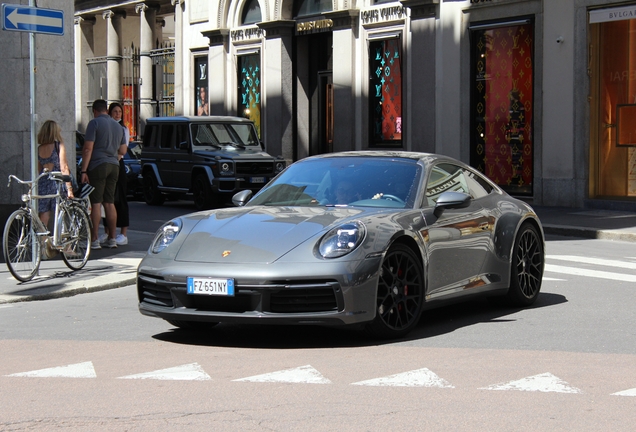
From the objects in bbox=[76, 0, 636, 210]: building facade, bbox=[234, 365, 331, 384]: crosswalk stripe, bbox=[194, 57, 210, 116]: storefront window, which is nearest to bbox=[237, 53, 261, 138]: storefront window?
bbox=[76, 0, 636, 210]: building facade

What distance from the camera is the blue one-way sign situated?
457 inches

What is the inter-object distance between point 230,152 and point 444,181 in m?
14.6

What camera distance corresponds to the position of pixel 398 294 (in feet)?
25.6

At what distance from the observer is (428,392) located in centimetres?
609

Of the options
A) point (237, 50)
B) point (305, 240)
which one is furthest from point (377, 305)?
point (237, 50)

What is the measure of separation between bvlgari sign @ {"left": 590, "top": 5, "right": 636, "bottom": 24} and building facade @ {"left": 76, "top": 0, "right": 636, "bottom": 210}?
2cm

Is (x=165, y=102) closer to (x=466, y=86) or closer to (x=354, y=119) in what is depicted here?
(x=354, y=119)

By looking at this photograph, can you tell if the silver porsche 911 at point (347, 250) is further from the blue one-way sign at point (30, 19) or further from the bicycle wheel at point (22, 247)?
the blue one-way sign at point (30, 19)

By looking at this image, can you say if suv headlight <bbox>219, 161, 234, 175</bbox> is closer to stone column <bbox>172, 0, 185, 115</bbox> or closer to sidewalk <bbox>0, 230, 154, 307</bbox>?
sidewalk <bbox>0, 230, 154, 307</bbox>

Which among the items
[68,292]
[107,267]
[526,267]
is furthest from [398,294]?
[107,267]

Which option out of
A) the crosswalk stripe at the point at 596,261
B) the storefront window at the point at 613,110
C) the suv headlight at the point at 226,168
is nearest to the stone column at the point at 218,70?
the suv headlight at the point at 226,168

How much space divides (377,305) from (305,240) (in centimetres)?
66

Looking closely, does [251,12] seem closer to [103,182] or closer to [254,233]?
[103,182]

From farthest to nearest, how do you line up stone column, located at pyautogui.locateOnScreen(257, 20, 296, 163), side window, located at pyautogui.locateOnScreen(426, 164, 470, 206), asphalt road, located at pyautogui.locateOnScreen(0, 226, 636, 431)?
stone column, located at pyautogui.locateOnScreen(257, 20, 296, 163)
side window, located at pyautogui.locateOnScreen(426, 164, 470, 206)
asphalt road, located at pyautogui.locateOnScreen(0, 226, 636, 431)
